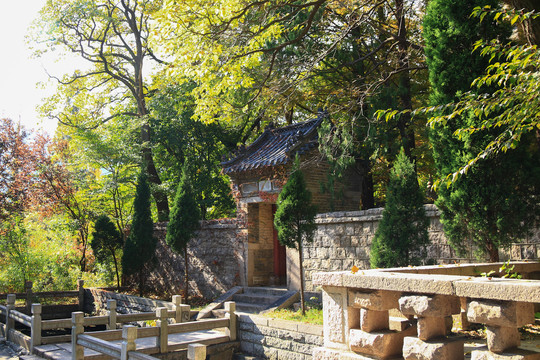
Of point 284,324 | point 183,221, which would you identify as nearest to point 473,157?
point 284,324

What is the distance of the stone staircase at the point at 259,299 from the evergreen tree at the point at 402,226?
2.92 meters

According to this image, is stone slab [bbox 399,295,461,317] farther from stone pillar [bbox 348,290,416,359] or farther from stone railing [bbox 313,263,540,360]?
stone pillar [bbox 348,290,416,359]

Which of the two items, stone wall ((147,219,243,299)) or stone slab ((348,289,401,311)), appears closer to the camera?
stone slab ((348,289,401,311))

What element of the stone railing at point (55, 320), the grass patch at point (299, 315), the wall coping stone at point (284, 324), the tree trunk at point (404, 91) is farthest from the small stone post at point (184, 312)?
the tree trunk at point (404, 91)

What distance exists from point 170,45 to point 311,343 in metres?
6.84

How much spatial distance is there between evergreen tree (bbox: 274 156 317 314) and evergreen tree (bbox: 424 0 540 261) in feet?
12.5

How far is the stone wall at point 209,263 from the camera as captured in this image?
14977 millimetres

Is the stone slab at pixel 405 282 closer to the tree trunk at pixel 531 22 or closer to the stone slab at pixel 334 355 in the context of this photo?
the stone slab at pixel 334 355

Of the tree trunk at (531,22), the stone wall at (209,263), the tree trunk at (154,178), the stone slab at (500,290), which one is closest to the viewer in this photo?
the stone slab at (500,290)

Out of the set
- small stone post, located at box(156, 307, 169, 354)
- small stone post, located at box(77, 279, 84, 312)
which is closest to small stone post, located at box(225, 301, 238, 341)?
small stone post, located at box(156, 307, 169, 354)

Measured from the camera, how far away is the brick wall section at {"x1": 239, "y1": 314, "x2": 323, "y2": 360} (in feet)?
30.7

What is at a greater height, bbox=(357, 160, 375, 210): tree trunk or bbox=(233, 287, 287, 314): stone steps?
bbox=(357, 160, 375, 210): tree trunk

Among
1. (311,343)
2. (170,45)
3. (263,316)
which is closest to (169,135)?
(170,45)

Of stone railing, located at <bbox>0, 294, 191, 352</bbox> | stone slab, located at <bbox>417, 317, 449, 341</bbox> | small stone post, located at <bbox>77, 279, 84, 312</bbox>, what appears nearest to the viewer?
stone slab, located at <bbox>417, 317, 449, 341</bbox>
